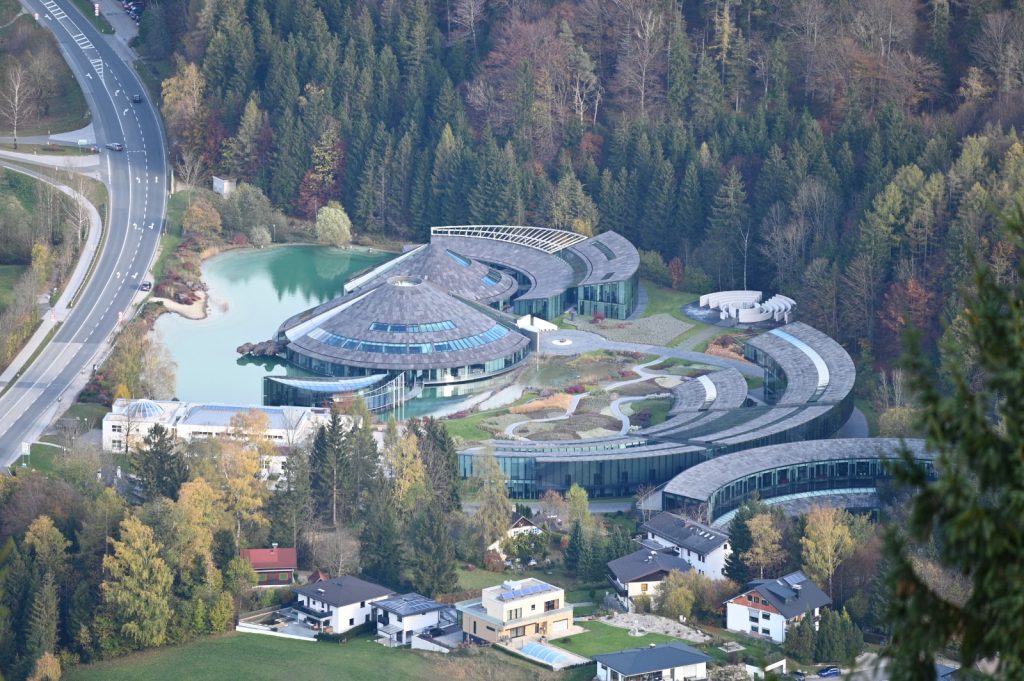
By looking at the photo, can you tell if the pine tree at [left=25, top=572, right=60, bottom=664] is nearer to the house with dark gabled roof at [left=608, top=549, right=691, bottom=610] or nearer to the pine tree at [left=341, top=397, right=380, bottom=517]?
the pine tree at [left=341, top=397, right=380, bottom=517]

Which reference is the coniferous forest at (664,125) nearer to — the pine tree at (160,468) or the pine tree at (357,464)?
the pine tree at (357,464)

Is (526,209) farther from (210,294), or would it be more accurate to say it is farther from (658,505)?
(658,505)

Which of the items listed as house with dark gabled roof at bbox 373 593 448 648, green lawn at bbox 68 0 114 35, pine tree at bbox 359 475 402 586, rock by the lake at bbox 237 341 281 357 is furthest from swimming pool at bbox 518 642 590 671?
green lawn at bbox 68 0 114 35

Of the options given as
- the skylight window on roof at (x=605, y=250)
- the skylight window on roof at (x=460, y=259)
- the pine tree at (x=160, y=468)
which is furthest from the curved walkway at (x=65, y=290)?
the skylight window on roof at (x=605, y=250)

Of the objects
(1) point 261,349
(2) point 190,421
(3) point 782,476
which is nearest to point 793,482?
(3) point 782,476

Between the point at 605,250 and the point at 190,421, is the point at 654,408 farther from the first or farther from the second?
the point at 605,250

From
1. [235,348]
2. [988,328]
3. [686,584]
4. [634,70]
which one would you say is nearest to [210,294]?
[235,348]
